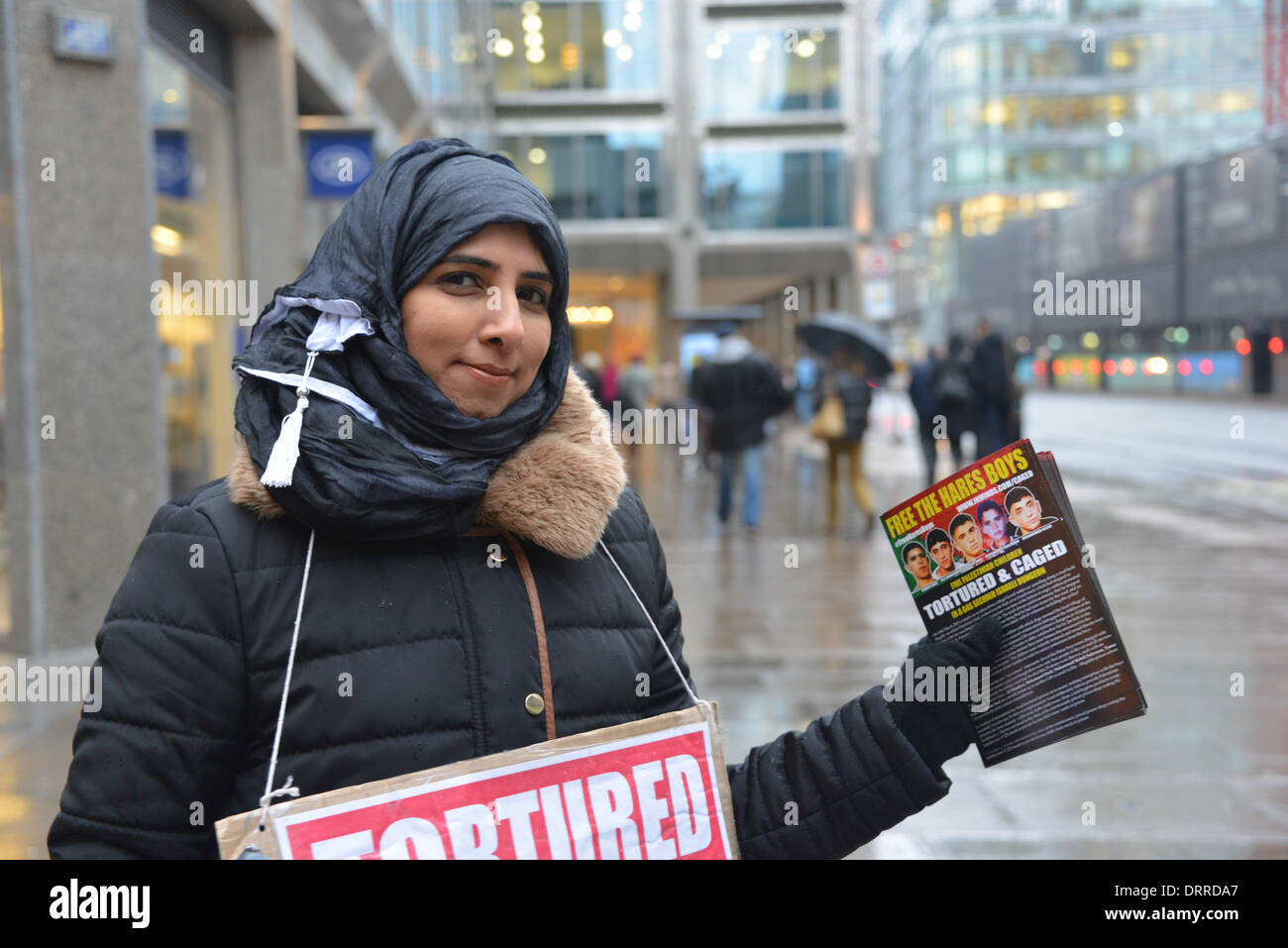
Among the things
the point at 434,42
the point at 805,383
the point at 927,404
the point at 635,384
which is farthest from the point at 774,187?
the point at 927,404

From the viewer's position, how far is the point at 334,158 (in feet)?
36.8

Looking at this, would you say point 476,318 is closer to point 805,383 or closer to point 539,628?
point 539,628

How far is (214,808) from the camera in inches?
68.1

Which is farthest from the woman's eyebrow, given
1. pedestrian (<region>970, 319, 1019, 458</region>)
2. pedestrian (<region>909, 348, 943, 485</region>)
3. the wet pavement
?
pedestrian (<region>970, 319, 1019, 458</region>)

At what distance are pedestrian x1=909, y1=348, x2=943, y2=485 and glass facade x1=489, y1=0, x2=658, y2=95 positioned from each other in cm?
2512

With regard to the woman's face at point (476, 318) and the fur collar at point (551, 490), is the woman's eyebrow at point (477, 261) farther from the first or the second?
the fur collar at point (551, 490)

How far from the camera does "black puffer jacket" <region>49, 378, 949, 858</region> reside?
166cm

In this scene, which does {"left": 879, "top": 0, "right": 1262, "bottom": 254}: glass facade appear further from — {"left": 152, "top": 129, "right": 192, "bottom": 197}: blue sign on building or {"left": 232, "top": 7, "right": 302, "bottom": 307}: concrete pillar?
{"left": 152, "top": 129, "right": 192, "bottom": 197}: blue sign on building

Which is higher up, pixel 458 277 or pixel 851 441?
pixel 458 277

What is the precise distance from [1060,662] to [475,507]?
0.92 m

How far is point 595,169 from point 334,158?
30.4m

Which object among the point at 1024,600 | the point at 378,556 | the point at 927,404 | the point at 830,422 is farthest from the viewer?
the point at 927,404

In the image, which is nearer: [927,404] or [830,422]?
[830,422]

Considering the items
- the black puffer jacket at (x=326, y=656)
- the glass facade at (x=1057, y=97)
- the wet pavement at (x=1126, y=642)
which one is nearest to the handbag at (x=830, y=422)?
the wet pavement at (x=1126, y=642)
